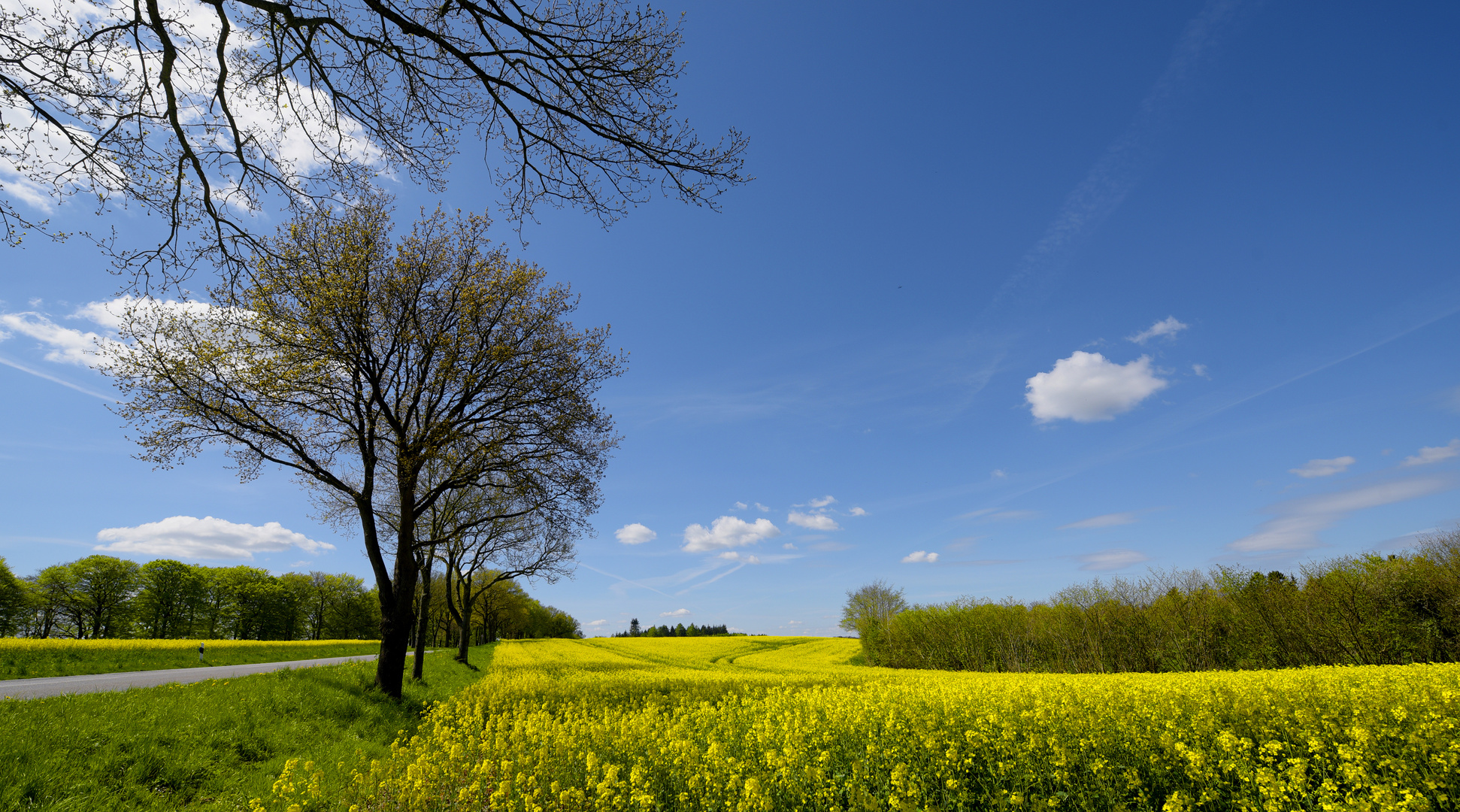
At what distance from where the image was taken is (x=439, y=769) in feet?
18.2

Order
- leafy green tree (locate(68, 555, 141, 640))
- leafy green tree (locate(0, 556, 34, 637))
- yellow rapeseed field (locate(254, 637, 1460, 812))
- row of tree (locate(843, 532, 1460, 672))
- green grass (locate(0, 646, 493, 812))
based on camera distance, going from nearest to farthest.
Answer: yellow rapeseed field (locate(254, 637, 1460, 812)), green grass (locate(0, 646, 493, 812)), row of tree (locate(843, 532, 1460, 672)), leafy green tree (locate(0, 556, 34, 637)), leafy green tree (locate(68, 555, 141, 640))

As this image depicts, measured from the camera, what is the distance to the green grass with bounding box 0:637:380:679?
18688mm

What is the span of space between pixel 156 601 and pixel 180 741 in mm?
71232

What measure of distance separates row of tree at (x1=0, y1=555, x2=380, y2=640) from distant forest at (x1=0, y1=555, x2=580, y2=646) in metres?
0.08

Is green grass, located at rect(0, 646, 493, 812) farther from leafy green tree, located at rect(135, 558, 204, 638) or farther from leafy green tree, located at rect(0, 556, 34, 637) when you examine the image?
leafy green tree, located at rect(135, 558, 204, 638)

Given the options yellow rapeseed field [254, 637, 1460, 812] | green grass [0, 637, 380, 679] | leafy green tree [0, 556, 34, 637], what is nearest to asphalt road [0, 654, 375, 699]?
green grass [0, 637, 380, 679]

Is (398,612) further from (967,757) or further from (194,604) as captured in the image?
(194,604)

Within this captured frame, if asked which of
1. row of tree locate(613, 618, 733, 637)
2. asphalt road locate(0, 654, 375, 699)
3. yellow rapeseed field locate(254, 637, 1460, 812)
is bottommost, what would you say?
row of tree locate(613, 618, 733, 637)

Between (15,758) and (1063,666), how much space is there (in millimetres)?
31946

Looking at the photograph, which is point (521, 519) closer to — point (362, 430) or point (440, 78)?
point (362, 430)

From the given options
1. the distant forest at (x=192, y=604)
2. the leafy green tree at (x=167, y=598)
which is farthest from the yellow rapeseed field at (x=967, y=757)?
the leafy green tree at (x=167, y=598)

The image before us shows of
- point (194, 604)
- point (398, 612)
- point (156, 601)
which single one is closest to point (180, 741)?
point (398, 612)

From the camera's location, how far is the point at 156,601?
5538cm

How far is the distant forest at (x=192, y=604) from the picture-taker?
51.5 meters
